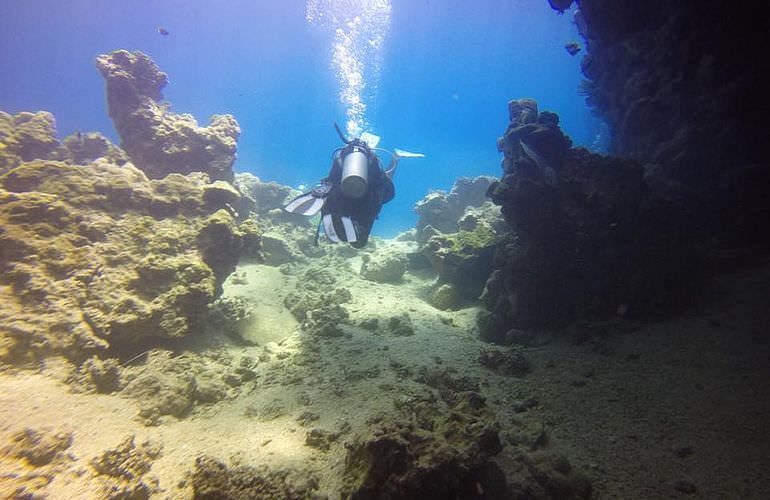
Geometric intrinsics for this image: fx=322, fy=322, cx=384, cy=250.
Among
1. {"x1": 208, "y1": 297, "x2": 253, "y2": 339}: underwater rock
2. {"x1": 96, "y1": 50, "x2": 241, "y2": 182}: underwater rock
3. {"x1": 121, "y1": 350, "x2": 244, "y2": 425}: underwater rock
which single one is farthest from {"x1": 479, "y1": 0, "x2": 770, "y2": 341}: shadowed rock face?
{"x1": 96, "y1": 50, "x2": 241, "y2": 182}: underwater rock

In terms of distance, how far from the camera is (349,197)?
6367 millimetres

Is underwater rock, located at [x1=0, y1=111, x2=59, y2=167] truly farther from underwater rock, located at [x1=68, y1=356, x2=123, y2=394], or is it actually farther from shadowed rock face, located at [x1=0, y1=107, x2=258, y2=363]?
underwater rock, located at [x1=68, y1=356, x2=123, y2=394]

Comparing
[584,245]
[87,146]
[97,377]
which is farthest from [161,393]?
[87,146]

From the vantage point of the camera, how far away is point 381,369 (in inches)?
214

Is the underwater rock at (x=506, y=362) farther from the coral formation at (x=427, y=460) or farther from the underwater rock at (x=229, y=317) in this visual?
the underwater rock at (x=229, y=317)

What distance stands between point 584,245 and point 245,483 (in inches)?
268

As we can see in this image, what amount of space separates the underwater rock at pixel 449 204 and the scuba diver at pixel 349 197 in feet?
27.0

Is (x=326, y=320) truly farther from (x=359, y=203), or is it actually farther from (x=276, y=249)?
(x=276, y=249)

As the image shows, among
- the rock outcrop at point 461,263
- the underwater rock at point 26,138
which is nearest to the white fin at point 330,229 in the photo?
the rock outcrop at point 461,263

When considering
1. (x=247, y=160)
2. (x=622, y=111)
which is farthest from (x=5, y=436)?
(x=247, y=160)

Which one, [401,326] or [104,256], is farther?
[401,326]

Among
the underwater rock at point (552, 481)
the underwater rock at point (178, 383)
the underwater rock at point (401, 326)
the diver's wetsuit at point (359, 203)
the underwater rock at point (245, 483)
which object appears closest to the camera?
the underwater rock at point (245, 483)

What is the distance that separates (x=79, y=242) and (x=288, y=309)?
439 cm

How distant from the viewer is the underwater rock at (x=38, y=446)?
343cm
